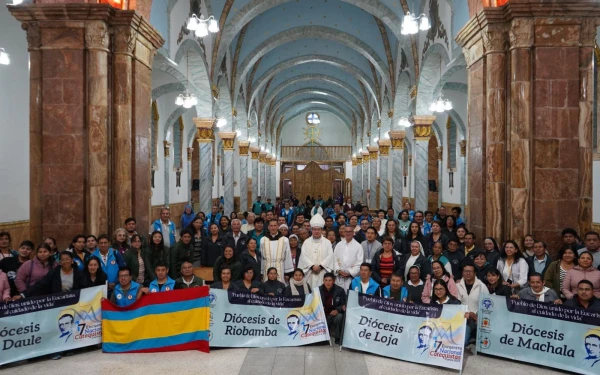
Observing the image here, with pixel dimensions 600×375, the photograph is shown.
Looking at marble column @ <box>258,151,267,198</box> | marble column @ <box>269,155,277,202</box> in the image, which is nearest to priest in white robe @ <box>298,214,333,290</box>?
marble column @ <box>258,151,267,198</box>

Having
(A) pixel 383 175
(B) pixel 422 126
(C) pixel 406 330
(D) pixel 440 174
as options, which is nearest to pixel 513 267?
(C) pixel 406 330

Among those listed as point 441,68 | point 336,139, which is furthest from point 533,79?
point 336,139

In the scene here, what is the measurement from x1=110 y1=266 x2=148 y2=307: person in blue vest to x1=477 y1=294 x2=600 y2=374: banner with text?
4.33 metres

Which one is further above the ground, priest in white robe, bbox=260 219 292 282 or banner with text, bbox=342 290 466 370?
priest in white robe, bbox=260 219 292 282

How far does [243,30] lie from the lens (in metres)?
20.2

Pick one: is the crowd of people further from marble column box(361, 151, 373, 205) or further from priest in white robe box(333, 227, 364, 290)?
marble column box(361, 151, 373, 205)

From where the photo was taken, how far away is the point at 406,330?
5961 mm

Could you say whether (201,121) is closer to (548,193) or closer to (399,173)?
(399,173)

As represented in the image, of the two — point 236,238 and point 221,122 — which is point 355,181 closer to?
point 221,122

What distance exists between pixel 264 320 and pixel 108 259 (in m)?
2.42

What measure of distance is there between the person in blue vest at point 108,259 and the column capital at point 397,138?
15308mm

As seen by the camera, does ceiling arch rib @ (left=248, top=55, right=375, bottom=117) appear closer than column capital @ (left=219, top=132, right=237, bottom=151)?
No

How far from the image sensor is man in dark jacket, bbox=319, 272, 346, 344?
21.6 feet

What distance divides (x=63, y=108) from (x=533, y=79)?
24.8ft
